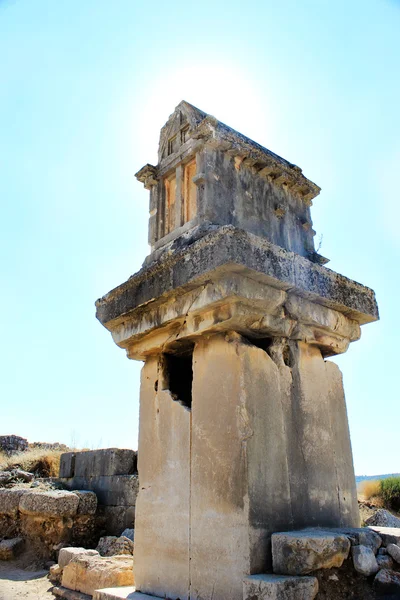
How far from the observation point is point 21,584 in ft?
17.5

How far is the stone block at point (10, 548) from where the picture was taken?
666cm

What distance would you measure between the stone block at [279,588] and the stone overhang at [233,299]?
48.5 inches

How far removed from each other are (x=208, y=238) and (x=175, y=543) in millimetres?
1699

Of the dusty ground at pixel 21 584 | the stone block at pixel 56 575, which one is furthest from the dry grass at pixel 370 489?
the stone block at pixel 56 575

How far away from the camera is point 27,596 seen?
181 inches

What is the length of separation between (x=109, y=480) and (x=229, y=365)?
19.8 feet

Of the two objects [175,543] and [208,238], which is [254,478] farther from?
[208,238]

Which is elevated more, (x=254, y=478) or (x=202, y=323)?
(x=202, y=323)

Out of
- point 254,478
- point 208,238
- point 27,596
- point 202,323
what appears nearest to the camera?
point 254,478

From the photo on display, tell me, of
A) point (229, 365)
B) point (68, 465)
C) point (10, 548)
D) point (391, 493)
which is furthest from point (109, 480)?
point (391, 493)

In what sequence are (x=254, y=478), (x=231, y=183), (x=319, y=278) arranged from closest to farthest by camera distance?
(x=254, y=478)
(x=319, y=278)
(x=231, y=183)

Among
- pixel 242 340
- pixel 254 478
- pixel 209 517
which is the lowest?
pixel 209 517

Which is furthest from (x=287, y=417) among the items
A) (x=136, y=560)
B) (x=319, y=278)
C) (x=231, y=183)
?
(x=231, y=183)

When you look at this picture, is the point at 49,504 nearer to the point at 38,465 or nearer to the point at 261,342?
the point at 38,465
